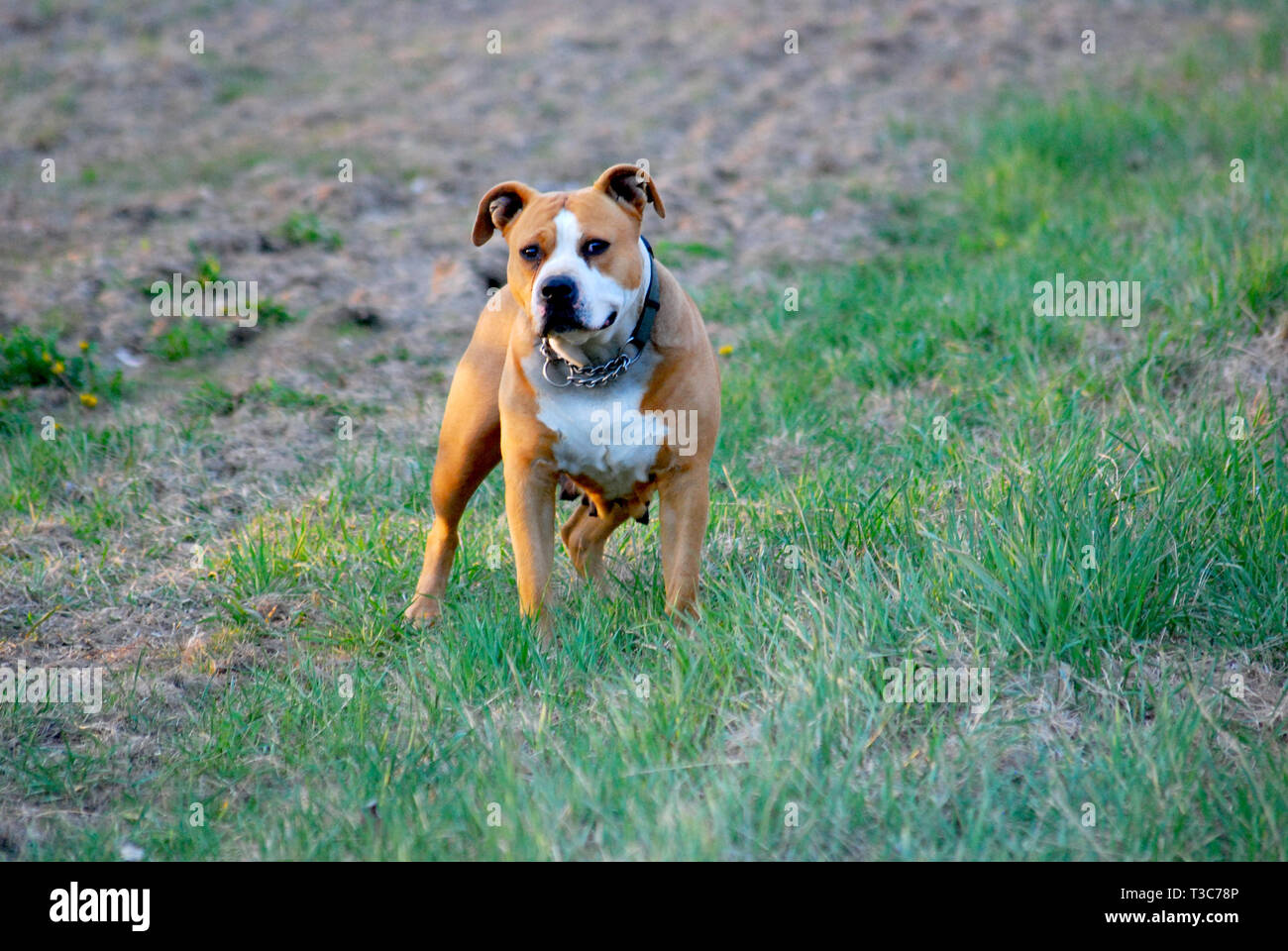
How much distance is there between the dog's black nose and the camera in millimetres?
3855

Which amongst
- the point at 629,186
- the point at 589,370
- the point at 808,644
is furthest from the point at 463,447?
the point at 808,644

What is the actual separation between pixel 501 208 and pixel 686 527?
136 centimetres

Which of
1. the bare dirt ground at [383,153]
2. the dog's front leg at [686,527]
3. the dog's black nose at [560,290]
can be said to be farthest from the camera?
the bare dirt ground at [383,153]

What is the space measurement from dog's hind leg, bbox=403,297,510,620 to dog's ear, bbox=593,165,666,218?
Answer: 2.14 feet

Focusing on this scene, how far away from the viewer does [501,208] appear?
445 cm

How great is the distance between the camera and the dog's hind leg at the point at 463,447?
4.66 m

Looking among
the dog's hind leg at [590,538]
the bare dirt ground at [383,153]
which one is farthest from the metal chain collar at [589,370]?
the bare dirt ground at [383,153]

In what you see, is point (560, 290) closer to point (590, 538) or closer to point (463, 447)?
point (463, 447)

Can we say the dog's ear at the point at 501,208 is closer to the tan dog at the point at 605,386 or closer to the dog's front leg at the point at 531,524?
the tan dog at the point at 605,386

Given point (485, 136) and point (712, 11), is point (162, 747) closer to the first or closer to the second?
point (485, 136)

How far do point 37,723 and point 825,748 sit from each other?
2751 mm

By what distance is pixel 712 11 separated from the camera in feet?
45.3

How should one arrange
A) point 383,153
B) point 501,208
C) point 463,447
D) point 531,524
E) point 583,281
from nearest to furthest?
point 583,281 < point 531,524 < point 501,208 < point 463,447 < point 383,153

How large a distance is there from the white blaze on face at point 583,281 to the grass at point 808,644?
1057 millimetres
